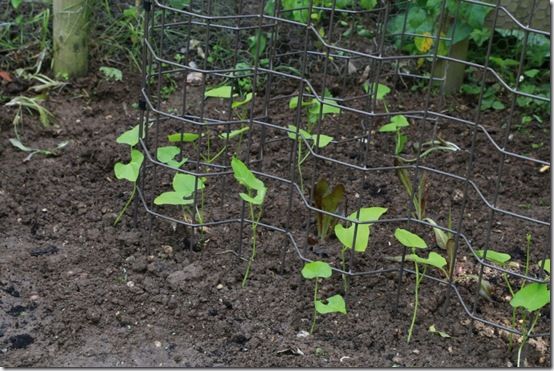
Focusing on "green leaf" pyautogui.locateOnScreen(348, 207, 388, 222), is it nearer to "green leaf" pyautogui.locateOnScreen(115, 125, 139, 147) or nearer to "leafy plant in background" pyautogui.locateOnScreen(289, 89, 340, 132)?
"leafy plant in background" pyautogui.locateOnScreen(289, 89, 340, 132)

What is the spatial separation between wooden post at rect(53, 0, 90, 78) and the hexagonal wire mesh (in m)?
0.35

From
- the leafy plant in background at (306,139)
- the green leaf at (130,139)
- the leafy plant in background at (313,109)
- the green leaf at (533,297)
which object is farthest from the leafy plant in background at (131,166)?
the green leaf at (533,297)

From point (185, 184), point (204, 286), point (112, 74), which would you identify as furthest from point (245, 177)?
point (112, 74)

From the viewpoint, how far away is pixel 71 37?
4.82 m

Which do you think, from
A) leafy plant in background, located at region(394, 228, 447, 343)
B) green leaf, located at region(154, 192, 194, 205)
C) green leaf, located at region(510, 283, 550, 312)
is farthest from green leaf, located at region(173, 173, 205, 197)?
green leaf, located at region(510, 283, 550, 312)

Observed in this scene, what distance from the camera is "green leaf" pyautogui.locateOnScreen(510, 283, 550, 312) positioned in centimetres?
304

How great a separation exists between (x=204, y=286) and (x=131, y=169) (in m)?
0.49

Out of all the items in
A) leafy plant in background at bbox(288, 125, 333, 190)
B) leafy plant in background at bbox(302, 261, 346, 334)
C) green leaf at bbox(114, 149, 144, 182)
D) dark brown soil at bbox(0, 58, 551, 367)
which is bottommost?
dark brown soil at bbox(0, 58, 551, 367)

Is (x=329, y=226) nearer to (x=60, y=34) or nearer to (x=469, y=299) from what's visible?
(x=469, y=299)

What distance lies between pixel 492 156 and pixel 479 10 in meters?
0.69

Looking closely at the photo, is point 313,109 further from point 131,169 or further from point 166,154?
point 131,169

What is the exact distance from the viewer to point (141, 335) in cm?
331

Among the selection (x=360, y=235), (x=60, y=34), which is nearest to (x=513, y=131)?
(x=360, y=235)

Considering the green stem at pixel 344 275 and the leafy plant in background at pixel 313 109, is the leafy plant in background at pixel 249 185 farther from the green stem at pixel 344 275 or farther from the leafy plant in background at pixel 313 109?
the leafy plant in background at pixel 313 109
